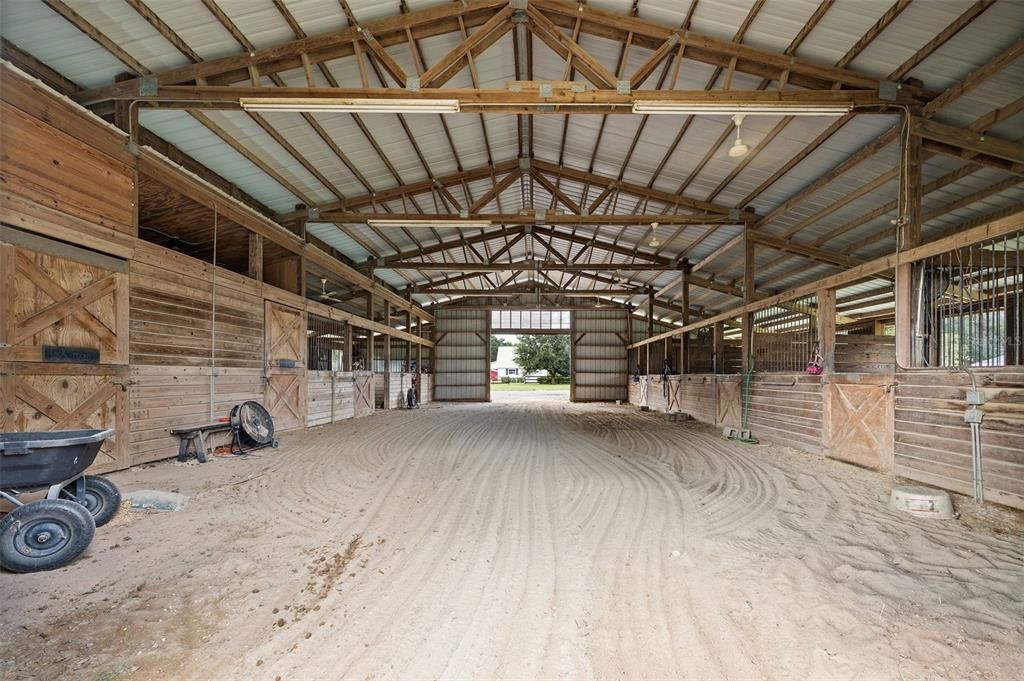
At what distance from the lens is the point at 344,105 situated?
5.80 metres

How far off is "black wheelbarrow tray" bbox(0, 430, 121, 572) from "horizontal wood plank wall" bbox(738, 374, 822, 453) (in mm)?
9372

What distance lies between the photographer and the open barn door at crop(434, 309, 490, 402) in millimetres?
21906

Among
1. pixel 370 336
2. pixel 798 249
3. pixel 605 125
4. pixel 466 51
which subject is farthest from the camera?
pixel 370 336

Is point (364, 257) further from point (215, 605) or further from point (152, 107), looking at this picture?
point (215, 605)

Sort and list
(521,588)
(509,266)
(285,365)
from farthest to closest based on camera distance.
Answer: (509,266) < (285,365) < (521,588)

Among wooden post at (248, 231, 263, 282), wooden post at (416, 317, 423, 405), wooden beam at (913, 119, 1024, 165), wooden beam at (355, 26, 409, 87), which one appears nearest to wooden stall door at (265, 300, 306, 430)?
wooden post at (248, 231, 263, 282)

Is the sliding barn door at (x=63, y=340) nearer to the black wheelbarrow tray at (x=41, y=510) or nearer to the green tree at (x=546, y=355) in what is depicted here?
the black wheelbarrow tray at (x=41, y=510)

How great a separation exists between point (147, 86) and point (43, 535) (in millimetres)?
5873

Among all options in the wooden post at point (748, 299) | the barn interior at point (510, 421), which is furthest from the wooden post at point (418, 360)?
the wooden post at point (748, 299)

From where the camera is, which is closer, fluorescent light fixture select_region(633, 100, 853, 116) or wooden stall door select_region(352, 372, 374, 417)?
fluorescent light fixture select_region(633, 100, 853, 116)

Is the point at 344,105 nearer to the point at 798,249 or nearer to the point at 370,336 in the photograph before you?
the point at 370,336

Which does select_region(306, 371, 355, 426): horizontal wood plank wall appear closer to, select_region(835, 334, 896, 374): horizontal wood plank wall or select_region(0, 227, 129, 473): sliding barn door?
select_region(0, 227, 129, 473): sliding barn door

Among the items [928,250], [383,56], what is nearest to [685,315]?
[928,250]

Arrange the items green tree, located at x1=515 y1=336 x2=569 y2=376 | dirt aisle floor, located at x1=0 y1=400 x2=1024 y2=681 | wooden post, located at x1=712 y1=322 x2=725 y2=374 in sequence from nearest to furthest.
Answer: dirt aisle floor, located at x1=0 y1=400 x2=1024 y2=681 < wooden post, located at x1=712 y1=322 x2=725 y2=374 < green tree, located at x1=515 y1=336 x2=569 y2=376
